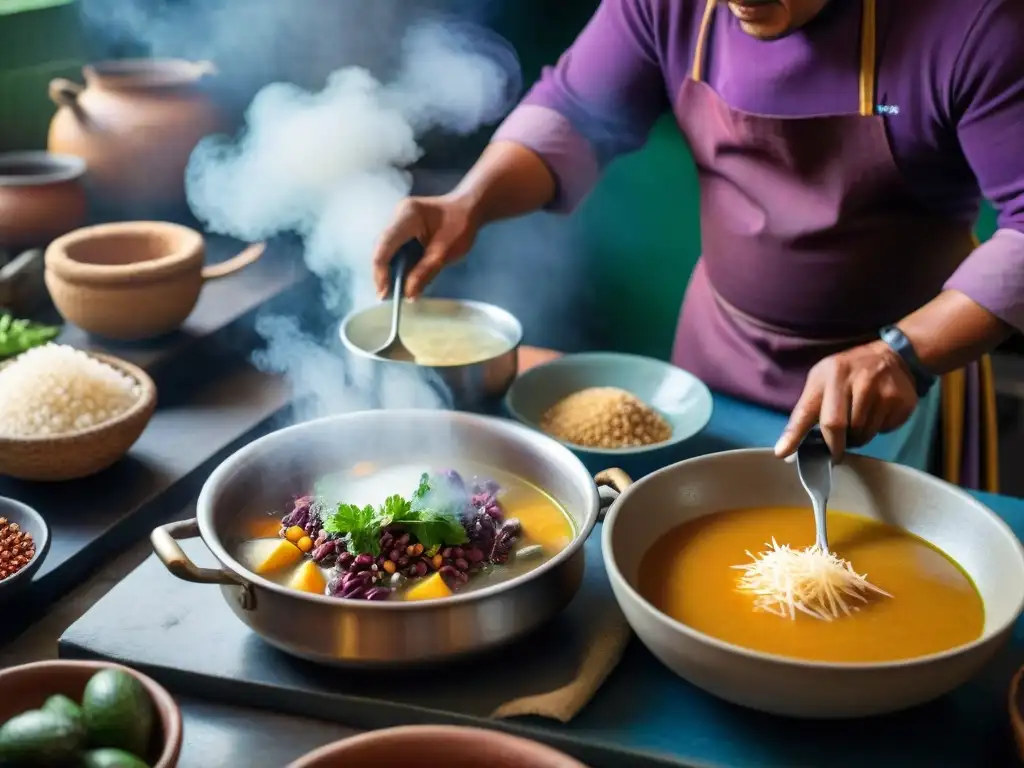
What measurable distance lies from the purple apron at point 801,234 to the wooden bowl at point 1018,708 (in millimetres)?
959

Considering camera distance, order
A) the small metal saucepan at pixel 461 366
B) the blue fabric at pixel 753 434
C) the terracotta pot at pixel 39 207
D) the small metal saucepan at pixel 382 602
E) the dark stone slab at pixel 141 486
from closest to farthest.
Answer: the small metal saucepan at pixel 382 602
the dark stone slab at pixel 141 486
the small metal saucepan at pixel 461 366
the blue fabric at pixel 753 434
the terracotta pot at pixel 39 207

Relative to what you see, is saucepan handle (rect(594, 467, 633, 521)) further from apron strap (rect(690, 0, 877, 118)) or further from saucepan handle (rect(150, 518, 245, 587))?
apron strap (rect(690, 0, 877, 118))

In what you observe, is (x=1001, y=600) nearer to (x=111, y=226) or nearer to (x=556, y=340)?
(x=111, y=226)

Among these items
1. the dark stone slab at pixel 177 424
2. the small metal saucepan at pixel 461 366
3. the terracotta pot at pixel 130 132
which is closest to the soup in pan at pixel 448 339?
the small metal saucepan at pixel 461 366

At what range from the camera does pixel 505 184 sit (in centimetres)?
220

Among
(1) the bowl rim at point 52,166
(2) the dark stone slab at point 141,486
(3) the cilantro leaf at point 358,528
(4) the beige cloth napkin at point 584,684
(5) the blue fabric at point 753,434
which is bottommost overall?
(5) the blue fabric at point 753,434

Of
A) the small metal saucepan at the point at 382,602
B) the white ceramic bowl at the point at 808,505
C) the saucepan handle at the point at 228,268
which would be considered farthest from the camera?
the saucepan handle at the point at 228,268

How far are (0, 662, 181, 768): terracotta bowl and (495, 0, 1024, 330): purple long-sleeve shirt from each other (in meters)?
1.37

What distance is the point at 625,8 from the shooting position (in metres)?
2.15

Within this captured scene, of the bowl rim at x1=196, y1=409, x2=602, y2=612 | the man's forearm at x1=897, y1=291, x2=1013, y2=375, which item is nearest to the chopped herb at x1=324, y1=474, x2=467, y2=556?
the bowl rim at x1=196, y1=409, x2=602, y2=612

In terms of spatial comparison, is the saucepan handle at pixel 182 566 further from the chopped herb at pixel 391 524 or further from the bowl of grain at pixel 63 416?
the bowl of grain at pixel 63 416

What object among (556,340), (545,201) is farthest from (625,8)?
(556,340)

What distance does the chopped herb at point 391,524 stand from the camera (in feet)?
4.55

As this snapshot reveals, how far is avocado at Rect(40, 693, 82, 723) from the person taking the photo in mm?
1052
